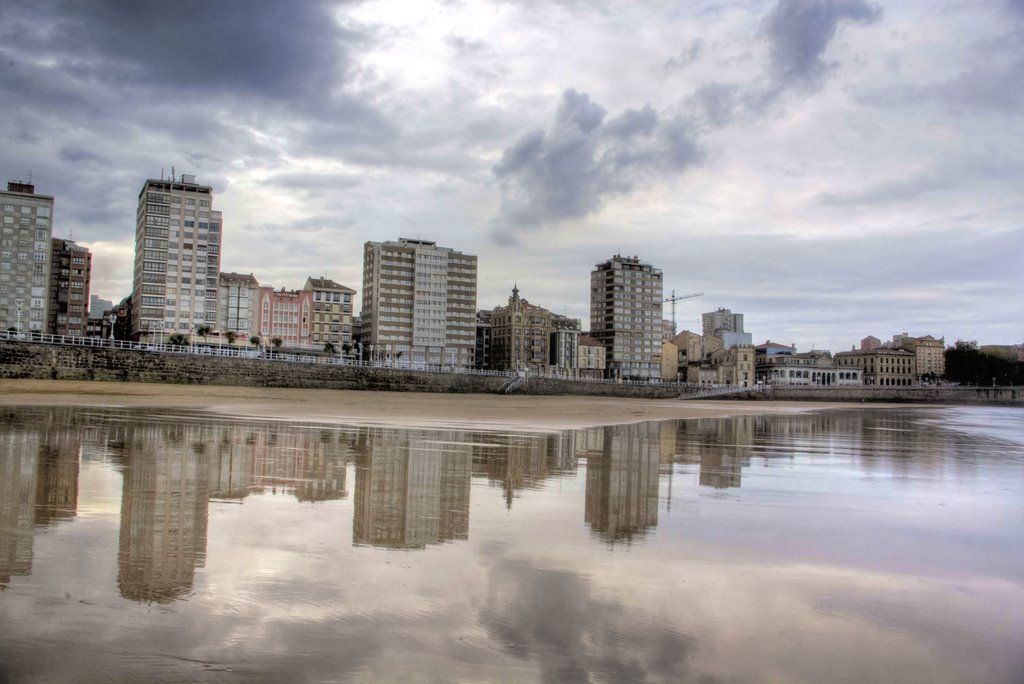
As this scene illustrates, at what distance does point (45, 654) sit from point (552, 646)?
3089mm

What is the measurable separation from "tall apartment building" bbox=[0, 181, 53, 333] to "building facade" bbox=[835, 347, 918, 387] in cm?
15886

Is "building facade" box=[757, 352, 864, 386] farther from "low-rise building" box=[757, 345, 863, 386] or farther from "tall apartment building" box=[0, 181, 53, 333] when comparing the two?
"tall apartment building" box=[0, 181, 53, 333]

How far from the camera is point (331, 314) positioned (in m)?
124

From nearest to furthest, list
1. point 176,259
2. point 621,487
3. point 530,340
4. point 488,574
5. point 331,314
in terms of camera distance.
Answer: point 488,574 < point 621,487 < point 176,259 < point 331,314 < point 530,340

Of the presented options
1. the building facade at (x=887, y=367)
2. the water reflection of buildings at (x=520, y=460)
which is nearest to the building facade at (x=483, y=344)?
the building facade at (x=887, y=367)

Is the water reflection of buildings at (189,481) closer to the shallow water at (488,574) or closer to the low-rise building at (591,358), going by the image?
the shallow water at (488,574)

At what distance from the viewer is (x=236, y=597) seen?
5.43m

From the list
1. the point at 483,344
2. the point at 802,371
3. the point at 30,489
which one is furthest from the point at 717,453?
the point at 802,371

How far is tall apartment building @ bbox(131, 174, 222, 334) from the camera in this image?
10744cm

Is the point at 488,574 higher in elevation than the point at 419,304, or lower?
lower

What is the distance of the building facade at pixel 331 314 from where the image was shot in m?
122

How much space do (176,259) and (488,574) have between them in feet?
381

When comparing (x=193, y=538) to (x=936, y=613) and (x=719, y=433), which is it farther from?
(x=719, y=433)

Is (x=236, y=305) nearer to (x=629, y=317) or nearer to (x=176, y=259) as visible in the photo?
(x=176, y=259)
